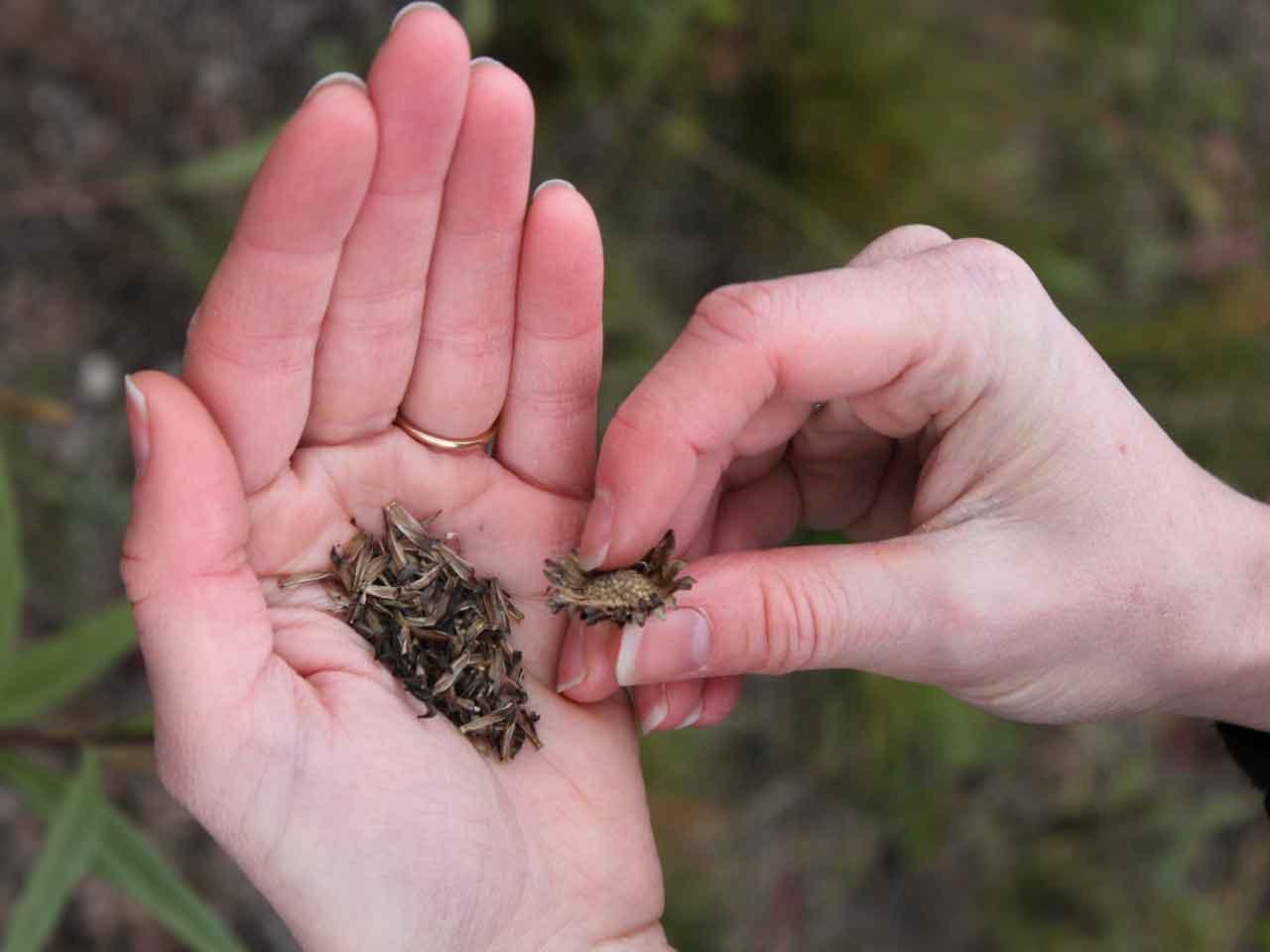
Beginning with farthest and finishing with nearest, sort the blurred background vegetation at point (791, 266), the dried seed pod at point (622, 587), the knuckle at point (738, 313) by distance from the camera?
the blurred background vegetation at point (791, 266) < the dried seed pod at point (622, 587) < the knuckle at point (738, 313)

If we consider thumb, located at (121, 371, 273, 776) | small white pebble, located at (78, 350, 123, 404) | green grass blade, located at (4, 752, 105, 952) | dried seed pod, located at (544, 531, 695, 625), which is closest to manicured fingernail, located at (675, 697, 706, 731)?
dried seed pod, located at (544, 531, 695, 625)

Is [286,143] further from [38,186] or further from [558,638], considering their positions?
[38,186]

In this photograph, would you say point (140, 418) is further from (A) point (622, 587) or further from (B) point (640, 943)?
(B) point (640, 943)

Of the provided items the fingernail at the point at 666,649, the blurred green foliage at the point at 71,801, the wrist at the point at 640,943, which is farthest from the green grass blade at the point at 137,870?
the fingernail at the point at 666,649

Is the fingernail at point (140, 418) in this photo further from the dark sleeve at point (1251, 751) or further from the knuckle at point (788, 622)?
the dark sleeve at point (1251, 751)

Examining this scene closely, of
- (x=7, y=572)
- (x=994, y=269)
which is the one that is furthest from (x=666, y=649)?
(x=7, y=572)

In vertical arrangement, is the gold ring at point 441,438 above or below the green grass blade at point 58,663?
above
